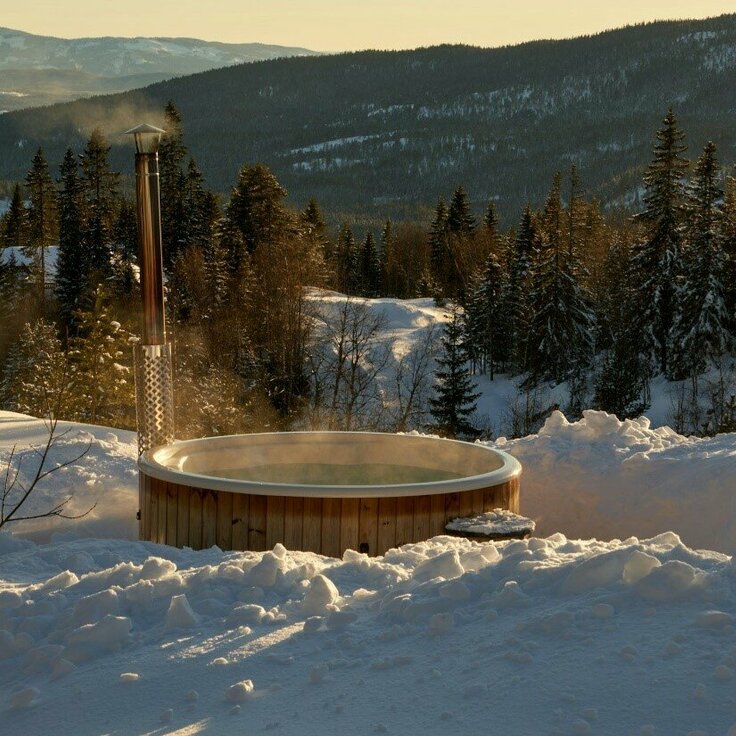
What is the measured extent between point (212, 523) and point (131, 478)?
2.14m

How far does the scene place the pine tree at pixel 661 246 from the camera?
35.2 meters

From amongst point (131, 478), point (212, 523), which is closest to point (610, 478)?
point (212, 523)

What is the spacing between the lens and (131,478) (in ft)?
28.7

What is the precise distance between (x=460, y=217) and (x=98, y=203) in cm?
2083

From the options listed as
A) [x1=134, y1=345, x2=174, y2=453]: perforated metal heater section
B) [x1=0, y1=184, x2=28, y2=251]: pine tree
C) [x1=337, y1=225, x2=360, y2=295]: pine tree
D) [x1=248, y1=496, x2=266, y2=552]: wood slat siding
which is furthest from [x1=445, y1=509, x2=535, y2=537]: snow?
[x1=0, y1=184, x2=28, y2=251]: pine tree

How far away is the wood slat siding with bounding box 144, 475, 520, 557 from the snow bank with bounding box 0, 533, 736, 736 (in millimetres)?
1566

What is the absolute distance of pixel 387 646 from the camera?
4027 mm

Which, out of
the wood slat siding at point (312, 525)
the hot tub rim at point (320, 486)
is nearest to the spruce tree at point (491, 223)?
the hot tub rim at point (320, 486)

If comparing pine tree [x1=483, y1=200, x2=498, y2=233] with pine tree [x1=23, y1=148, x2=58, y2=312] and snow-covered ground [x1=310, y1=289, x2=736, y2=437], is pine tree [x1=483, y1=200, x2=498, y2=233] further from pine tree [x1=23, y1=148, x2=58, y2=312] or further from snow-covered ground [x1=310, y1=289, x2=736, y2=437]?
pine tree [x1=23, y1=148, x2=58, y2=312]

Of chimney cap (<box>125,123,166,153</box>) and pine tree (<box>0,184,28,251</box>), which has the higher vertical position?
chimney cap (<box>125,123,166,153</box>)

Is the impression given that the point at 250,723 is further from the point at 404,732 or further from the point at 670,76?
the point at 670,76

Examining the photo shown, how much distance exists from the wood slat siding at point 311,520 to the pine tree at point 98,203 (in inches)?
1701

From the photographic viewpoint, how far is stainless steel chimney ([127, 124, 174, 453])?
8.31 meters

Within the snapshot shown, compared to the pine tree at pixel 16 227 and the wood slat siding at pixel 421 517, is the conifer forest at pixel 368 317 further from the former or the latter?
the wood slat siding at pixel 421 517
